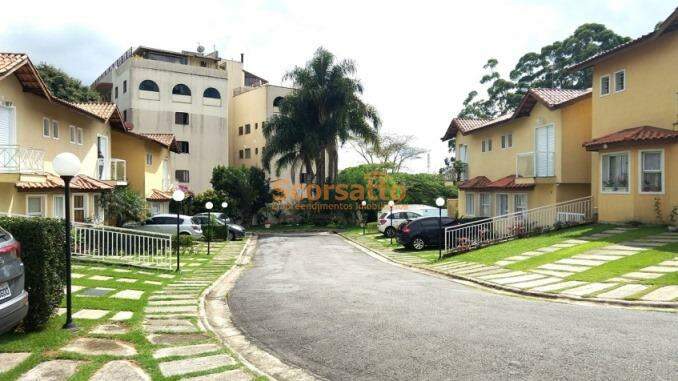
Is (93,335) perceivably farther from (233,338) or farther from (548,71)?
(548,71)

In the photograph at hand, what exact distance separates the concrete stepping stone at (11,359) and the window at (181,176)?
147ft

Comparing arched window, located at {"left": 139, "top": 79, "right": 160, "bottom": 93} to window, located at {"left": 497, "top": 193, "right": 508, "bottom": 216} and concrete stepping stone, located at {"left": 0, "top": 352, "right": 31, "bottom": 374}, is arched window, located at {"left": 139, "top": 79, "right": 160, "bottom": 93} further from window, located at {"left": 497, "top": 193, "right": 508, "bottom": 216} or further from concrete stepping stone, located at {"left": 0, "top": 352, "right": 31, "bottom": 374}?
concrete stepping stone, located at {"left": 0, "top": 352, "right": 31, "bottom": 374}

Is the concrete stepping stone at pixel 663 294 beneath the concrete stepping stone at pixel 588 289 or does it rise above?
above

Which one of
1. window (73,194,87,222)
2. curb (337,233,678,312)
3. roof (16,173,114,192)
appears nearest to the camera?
curb (337,233,678,312)

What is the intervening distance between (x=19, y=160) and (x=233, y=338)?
493 inches

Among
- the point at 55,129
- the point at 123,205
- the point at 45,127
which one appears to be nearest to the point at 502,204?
the point at 123,205

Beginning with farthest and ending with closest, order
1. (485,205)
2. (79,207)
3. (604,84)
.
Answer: (485,205) < (79,207) < (604,84)

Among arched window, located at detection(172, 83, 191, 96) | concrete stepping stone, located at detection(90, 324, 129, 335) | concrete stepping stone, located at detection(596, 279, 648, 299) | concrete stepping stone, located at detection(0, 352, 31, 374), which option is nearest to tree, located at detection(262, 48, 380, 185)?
arched window, located at detection(172, 83, 191, 96)

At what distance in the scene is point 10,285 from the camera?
6.34m

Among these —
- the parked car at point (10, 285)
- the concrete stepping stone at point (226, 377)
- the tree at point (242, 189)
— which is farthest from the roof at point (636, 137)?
the tree at point (242, 189)

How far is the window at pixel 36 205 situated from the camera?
1848 centimetres

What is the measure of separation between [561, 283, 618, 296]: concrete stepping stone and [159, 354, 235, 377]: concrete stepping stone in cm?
792

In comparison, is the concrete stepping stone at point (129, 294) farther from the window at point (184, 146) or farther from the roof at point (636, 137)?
the window at point (184, 146)

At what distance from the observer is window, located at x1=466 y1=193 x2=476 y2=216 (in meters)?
31.1
